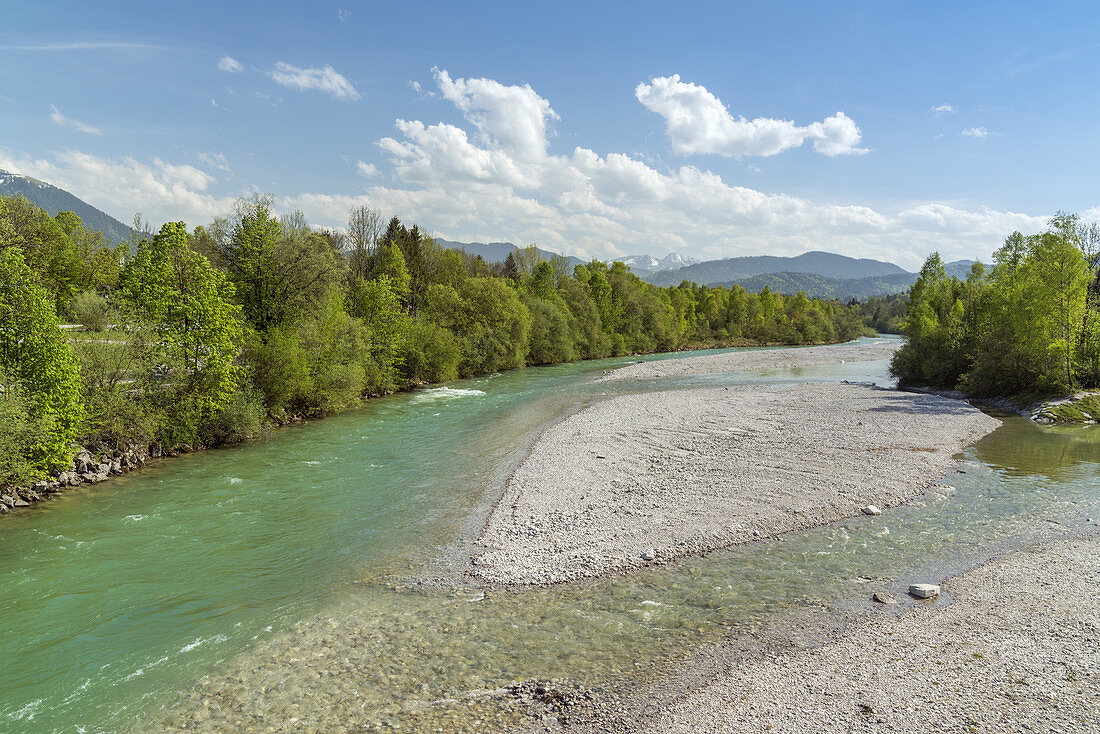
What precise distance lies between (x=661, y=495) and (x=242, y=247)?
32.0 meters

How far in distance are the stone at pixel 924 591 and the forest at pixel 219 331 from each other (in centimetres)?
2691

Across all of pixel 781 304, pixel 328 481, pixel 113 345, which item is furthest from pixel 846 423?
pixel 781 304

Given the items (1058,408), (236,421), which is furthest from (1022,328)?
(236,421)

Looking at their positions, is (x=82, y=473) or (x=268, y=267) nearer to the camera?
(x=82, y=473)

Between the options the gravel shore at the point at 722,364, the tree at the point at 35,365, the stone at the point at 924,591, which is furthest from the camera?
the gravel shore at the point at 722,364

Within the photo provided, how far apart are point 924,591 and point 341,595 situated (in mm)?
13733

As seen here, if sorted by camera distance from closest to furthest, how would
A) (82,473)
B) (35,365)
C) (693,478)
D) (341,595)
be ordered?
(341,595), (35,365), (693,478), (82,473)

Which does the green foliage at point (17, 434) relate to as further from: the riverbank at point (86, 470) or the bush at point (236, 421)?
the bush at point (236, 421)

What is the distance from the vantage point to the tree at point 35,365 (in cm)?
1861

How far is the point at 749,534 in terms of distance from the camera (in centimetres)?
1563

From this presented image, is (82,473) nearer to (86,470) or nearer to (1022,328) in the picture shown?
(86,470)

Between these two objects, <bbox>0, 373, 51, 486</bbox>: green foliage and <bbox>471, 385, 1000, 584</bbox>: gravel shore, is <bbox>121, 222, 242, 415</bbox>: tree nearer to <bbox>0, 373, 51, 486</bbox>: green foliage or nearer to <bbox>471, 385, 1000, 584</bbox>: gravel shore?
<bbox>0, 373, 51, 486</bbox>: green foliage

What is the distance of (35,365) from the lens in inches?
756

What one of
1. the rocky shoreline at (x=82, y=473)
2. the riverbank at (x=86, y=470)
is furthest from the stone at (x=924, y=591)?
the rocky shoreline at (x=82, y=473)
